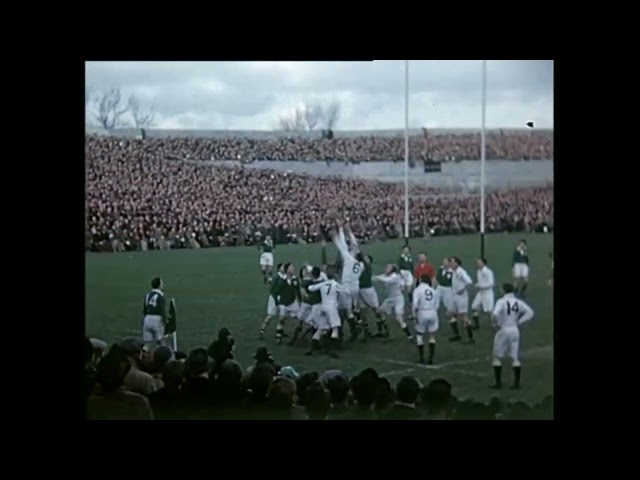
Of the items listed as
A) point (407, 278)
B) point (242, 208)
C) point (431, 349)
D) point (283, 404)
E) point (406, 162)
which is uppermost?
point (406, 162)

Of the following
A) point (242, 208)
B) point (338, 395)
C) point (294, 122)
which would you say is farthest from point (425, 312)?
point (294, 122)

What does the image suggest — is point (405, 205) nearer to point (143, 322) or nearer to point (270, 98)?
point (270, 98)

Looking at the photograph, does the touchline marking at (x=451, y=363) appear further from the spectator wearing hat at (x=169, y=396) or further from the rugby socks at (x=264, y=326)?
the spectator wearing hat at (x=169, y=396)

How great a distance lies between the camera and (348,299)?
24.0 feet

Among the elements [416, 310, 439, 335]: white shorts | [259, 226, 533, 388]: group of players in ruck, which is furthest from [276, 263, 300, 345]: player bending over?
[416, 310, 439, 335]: white shorts

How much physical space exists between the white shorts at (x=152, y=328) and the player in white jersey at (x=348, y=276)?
39.9 inches

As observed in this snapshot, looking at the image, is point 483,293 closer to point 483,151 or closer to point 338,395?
point 483,151

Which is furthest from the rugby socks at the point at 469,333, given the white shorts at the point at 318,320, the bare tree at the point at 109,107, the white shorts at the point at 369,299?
the bare tree at the point at 109,107

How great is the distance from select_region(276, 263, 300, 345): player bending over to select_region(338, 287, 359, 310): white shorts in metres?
Answer: 0.24

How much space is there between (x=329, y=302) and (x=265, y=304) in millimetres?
359

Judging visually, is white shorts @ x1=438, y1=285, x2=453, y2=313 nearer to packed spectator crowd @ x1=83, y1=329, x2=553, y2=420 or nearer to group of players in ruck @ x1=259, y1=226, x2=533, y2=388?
group of players in ruck @ x1=259, y1=226, x2=533, y2=388

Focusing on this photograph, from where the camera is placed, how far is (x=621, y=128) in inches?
278

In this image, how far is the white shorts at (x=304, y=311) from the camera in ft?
23.9
